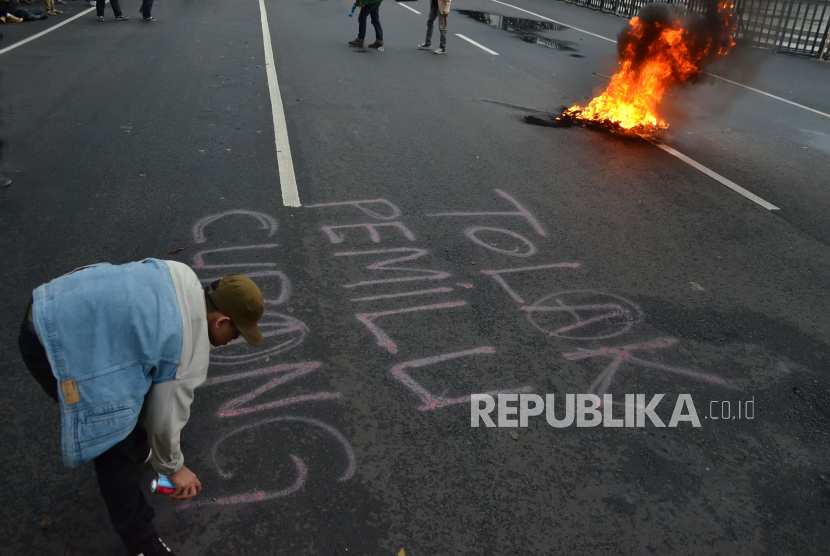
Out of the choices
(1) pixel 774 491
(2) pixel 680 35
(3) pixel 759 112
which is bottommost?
A: (1) pixel 774 491

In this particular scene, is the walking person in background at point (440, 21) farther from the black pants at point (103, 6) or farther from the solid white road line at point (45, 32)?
the solid white road line at point (45, 32)

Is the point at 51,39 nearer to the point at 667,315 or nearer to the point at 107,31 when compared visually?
the point at 107,31

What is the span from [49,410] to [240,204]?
8.80ft

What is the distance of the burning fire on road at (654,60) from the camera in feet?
27.8

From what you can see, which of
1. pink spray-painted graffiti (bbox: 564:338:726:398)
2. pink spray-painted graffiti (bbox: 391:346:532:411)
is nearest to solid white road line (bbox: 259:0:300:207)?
pink spray-painted graffiti (bbox: 391:346:532:411)

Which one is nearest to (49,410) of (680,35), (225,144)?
(225,144)

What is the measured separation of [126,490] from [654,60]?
8.60 meters

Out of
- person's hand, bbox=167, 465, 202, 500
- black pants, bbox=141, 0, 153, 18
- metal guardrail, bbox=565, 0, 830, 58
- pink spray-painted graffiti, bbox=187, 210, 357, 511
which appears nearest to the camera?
person's hand, bbox=167, 465, 202, 500

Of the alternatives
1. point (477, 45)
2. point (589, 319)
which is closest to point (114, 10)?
point (477, 45)

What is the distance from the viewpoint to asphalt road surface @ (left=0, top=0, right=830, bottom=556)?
263 cm

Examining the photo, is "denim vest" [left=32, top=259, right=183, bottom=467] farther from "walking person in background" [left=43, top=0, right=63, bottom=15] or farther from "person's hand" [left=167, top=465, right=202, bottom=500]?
"walking person in background" [left=43, top=0, right=63, bottom=15]

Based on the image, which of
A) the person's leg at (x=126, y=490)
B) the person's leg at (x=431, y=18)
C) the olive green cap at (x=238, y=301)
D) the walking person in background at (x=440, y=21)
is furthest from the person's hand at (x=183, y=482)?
the person's leg at (x=431, y=18)

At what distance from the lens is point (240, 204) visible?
5316mm

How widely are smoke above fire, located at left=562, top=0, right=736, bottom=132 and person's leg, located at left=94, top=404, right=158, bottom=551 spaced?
303 inches
